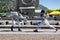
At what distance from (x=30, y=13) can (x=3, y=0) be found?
64212 mm

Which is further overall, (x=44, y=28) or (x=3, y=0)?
(x=3, y=0)

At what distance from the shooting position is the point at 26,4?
116 ft

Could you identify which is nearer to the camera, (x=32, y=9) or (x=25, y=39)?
(x=25, y=39)

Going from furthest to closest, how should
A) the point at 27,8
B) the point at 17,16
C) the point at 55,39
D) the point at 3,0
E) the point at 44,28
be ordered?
the point at 3,0 → the point at 27,8 → the point at 44,28 → the point at 17,16 → the point at 55,39

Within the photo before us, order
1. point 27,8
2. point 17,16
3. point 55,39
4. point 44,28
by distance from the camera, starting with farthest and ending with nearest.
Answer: point 27,8, point 44,28, point 17,16, point 55,39

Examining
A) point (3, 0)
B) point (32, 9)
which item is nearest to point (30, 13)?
point (32, 9)

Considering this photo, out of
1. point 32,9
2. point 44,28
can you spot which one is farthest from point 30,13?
point 44,28

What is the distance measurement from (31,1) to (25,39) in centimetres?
2444

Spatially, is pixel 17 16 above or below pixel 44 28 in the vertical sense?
above

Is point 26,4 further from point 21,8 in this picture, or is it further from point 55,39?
point 55,39

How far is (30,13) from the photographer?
35.4m

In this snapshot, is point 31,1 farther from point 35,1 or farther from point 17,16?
point 17,16

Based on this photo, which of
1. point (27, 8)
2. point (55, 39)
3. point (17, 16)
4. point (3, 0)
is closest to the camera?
point (55, 39)

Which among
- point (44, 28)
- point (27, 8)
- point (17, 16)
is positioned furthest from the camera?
point (27, 8)
